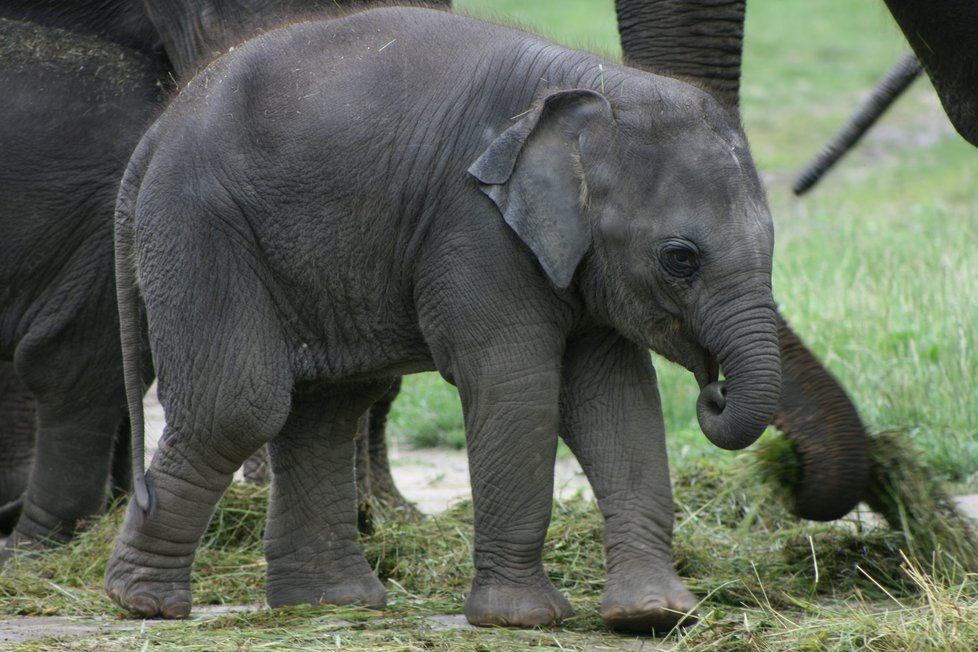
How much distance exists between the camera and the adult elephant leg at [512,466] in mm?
4867

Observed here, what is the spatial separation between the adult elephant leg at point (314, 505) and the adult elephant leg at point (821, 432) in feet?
4.25

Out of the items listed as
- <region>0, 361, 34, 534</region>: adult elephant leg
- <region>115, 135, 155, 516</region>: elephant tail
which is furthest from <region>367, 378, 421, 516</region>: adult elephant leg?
<region>115, 135, 155, 516</region>: elephant tail

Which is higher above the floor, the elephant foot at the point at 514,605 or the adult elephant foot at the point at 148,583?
the adult elephant foot at the point at 148,583

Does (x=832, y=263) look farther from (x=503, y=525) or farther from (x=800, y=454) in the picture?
(x=503, y=525)

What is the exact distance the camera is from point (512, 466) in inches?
192

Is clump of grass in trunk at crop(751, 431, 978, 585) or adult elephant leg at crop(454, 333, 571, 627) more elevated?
adult elephant leg at crop(454, 333, 571, 627)

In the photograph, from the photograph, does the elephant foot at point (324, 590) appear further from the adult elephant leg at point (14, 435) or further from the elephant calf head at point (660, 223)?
the adult elephant leg at point (14, 435)

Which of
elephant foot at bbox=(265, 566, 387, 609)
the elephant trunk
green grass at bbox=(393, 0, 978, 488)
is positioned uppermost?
the elephant trunk

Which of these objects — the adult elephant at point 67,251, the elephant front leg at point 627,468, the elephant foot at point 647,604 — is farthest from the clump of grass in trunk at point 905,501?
the adult elephant at point 67,251

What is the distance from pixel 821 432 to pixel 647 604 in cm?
103

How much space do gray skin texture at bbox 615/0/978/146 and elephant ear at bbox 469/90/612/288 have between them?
25.8 inches

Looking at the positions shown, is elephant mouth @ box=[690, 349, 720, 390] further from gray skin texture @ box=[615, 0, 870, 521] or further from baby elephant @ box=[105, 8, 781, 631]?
gray skin texture @ box=[615, 0, 870, 521]

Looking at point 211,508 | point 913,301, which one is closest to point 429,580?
point 211,508

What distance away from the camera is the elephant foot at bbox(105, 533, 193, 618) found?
17.1 ft
